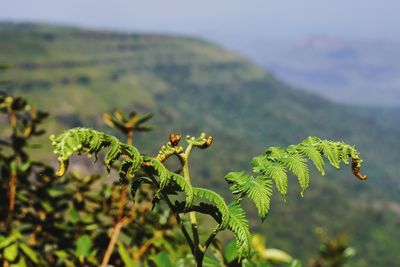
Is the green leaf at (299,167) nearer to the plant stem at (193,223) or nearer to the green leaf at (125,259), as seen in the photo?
the plant stem at (193,223)

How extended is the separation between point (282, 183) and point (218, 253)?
121 cm

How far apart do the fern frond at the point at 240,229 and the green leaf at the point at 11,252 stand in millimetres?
1822

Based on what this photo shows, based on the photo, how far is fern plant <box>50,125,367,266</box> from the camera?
1.94 metres

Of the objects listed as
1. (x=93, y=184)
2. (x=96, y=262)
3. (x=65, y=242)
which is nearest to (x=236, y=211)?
(x=96, y=262)

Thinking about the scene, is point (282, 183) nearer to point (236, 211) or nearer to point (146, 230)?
point (236, 211)

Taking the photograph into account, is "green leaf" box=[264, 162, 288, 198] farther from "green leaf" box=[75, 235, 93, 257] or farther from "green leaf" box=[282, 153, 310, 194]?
"green leaf" box=[75, 235, 93, 257]

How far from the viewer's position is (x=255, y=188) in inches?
83.1

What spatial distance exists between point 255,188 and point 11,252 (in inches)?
75.9

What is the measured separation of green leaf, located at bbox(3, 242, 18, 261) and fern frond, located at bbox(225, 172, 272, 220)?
1716mm

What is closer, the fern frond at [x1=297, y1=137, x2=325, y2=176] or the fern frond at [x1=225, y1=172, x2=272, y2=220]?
the fern frond at [x1=225, y1=172, x2=272, y2=220]

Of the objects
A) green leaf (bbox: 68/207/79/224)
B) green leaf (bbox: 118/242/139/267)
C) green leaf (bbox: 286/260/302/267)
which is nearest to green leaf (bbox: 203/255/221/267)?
green leaf (bbox: 286/260/302/267)

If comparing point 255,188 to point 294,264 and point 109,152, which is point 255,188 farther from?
point 294,264

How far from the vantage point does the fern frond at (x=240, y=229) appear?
1.94 meters

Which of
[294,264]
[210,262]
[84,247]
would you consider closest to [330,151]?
[294,264]
